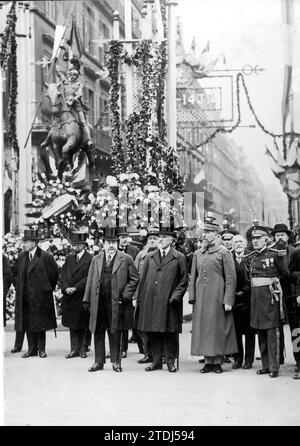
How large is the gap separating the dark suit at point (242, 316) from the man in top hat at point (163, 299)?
64 centimetres

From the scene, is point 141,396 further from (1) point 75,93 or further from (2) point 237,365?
(1) point 75,93

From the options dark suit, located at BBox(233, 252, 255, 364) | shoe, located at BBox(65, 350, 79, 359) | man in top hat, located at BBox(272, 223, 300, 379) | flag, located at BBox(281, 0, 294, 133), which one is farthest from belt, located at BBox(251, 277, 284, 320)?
flag, located at BBox(281, 0, 294, 133)

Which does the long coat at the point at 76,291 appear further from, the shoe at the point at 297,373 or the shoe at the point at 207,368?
the shoe at the point at 297,373

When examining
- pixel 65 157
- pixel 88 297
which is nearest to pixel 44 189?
pixel 65 157

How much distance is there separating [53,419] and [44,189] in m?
7.00

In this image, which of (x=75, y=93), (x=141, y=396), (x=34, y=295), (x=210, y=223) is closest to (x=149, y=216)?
(x=75, y=93)

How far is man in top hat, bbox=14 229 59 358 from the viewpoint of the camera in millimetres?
9773

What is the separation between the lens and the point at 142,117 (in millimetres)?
13305

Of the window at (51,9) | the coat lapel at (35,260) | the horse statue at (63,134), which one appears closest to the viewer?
the coat lapel at (35,260)

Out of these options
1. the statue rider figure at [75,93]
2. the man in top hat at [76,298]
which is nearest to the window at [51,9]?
the statue rider figure at [75,93]

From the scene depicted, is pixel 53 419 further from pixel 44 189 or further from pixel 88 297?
pixel 44 189

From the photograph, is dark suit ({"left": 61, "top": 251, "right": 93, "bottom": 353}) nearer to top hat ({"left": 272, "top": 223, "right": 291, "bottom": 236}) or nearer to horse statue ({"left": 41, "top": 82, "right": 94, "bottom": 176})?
top hat ({"left": 272, "top": 223, "right": 291, "bottom": 236})

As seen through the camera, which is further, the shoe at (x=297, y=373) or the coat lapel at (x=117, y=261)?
the coat lapel at (x=117, y=261)

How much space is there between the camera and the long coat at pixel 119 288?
877 cm
